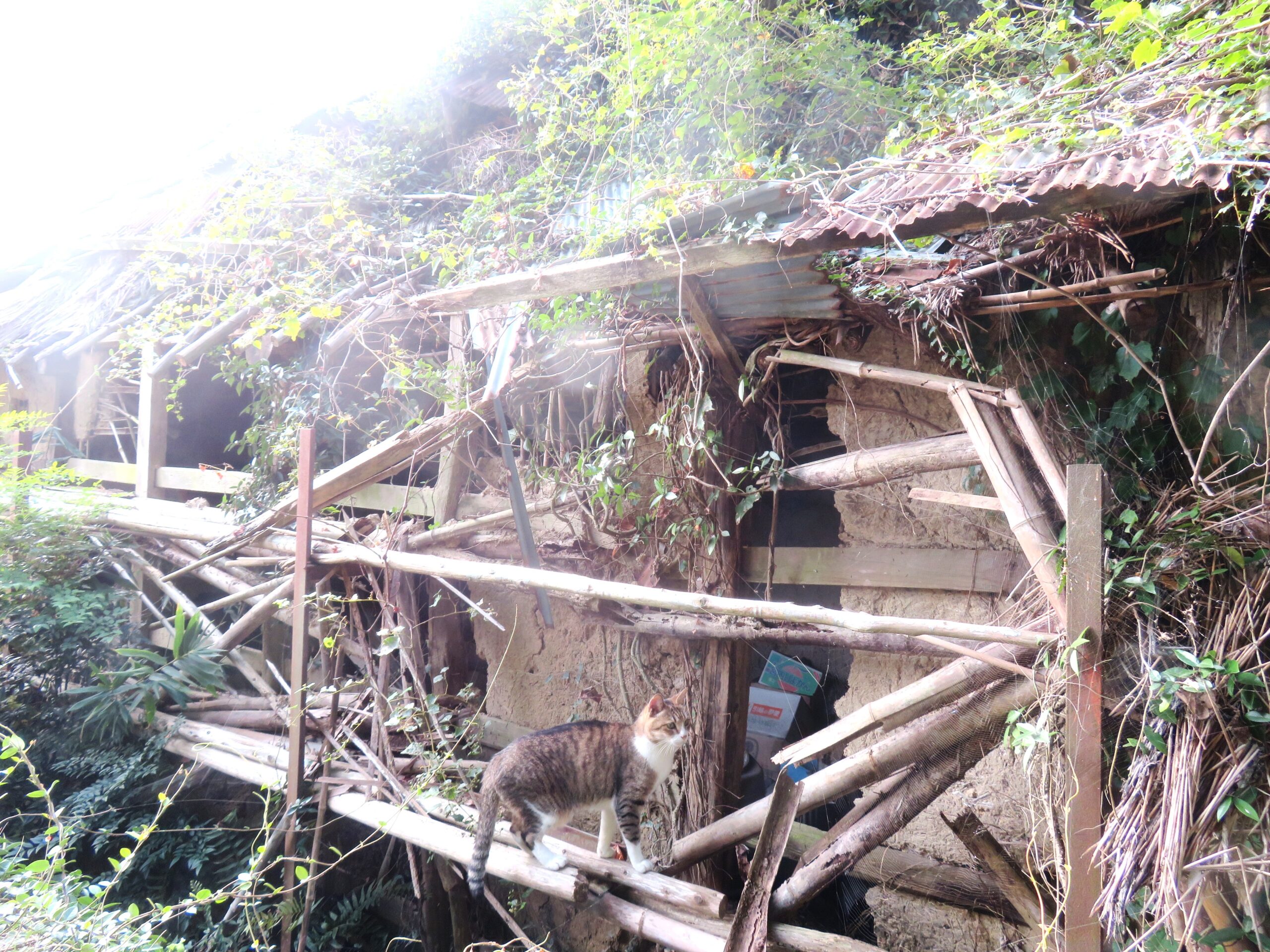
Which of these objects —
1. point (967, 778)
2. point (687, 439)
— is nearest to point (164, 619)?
point (687, 439)

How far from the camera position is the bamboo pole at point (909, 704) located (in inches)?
97.2

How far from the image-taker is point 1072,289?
107 inches

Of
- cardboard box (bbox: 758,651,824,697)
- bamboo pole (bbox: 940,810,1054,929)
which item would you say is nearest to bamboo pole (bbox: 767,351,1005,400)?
bamboo pole (bbox: 940,810,1054,929)

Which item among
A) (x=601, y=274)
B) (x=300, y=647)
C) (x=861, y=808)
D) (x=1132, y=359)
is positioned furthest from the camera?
(x=300, y=647)

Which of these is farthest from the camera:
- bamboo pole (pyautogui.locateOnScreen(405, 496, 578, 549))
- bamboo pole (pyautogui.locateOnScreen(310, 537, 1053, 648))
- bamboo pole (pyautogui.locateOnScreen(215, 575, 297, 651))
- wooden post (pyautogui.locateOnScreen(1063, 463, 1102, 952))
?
bamboo pole (pyautogui.locateOnScreen(215, 575, 297, 651))

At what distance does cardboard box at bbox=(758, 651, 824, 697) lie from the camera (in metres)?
5.24

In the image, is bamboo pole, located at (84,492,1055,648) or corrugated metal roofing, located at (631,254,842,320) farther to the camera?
corrugated metal roofing, located at (631,254,842,320)

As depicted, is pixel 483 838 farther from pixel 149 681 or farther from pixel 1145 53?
pixel 1145 53

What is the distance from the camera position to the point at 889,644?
351 centimetres

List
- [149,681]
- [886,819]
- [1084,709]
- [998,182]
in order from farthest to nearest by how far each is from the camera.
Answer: [149,681], [886,819], [998,182], [1084,709]

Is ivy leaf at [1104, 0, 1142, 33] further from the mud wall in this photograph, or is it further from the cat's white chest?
the cat's white chest

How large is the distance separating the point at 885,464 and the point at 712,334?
39.4 inches

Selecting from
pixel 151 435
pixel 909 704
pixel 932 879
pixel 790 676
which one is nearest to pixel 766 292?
pixel 909 704

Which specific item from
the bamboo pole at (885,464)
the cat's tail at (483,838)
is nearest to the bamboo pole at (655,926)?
the cat's tail at (483,838)
